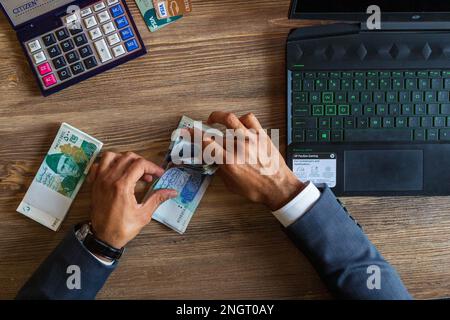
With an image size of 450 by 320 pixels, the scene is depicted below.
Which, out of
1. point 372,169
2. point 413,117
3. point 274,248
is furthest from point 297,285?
point 413,117

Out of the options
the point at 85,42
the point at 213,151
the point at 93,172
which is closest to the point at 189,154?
the point at 213,151

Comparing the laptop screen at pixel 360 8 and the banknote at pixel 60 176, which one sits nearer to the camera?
the laptop screen at pixel 360 8

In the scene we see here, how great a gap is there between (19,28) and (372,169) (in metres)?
0.71

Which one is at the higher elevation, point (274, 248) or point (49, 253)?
point (49, 253)

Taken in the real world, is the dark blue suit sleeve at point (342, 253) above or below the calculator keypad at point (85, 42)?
below

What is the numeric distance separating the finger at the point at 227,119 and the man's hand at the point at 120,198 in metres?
0.14

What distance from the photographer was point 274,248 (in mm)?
958

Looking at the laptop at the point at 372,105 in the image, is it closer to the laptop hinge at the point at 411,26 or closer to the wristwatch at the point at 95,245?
the laptop hinge at the point at 411,26

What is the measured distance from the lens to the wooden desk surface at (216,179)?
95cm

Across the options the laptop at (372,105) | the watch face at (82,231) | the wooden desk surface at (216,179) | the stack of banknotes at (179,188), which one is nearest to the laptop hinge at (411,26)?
the laptop at (372,105)

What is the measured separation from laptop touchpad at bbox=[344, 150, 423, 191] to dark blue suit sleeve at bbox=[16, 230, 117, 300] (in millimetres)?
485

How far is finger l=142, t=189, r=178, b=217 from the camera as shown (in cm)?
92

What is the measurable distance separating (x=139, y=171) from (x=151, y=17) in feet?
0.96

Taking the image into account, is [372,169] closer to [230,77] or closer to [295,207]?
[295,207]
